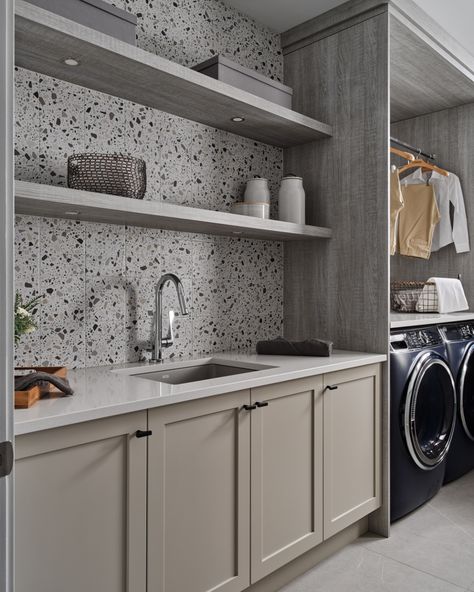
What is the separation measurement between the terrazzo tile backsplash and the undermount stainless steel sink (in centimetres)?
15

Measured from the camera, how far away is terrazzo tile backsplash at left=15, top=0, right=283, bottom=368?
196 cm

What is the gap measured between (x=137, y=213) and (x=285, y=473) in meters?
1.14

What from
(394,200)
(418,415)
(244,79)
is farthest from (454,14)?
(418,415)

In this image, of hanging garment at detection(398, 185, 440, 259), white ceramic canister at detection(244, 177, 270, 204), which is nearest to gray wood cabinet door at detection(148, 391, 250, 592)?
white ceramic canister at detection(244, 177, 270, 204)

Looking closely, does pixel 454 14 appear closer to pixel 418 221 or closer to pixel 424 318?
pixel 418 221

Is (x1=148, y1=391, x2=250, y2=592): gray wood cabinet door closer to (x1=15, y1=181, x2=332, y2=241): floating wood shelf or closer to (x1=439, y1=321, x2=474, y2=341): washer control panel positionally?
(x1=15, y1=181, x2=332, y2=241): floating wood shelf

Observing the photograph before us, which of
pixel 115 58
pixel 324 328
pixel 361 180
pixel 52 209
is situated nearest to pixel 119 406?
pixel 52 209

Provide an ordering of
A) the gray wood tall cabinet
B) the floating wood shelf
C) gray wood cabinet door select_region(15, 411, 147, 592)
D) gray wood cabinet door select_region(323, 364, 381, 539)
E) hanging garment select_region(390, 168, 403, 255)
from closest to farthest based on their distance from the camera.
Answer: gray wood cabinet door select_region(15, 411, 147, 592)
the floating wood shelf
gray wood cabinet door select_region(323, 364, 381, 539)
the gray wood tall cabinet
hanging garment select_region(390, 168, 403, 255)

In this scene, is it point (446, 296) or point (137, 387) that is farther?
point (446, 296)

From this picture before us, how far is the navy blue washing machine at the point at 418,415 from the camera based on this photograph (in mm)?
2582

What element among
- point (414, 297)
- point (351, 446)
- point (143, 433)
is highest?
point (414, 297)

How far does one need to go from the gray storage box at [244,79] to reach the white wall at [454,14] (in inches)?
39.3

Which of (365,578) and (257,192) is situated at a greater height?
(257,192)

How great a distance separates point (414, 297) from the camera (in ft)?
10.9
